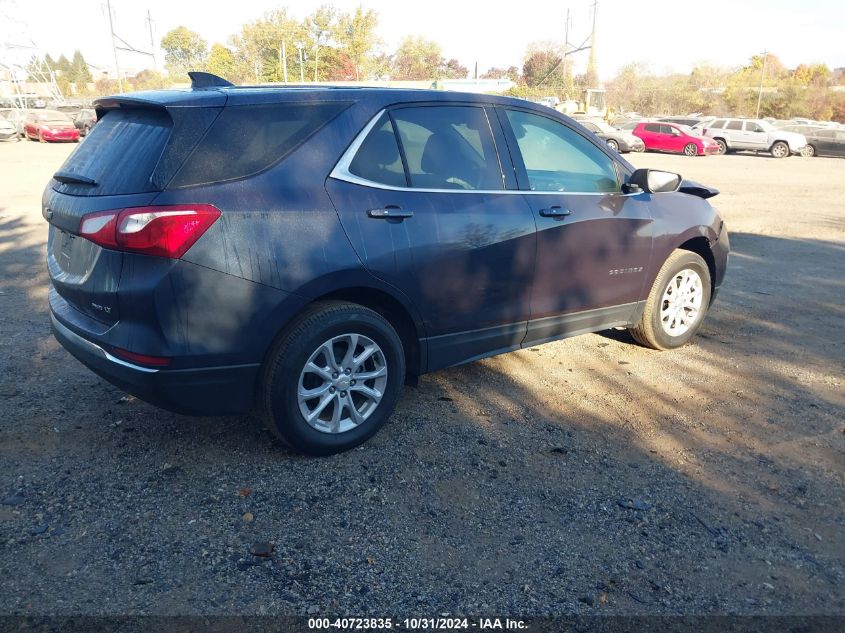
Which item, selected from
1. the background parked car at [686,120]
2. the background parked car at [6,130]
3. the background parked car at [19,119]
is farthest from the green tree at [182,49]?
the background parked car at [686,120]

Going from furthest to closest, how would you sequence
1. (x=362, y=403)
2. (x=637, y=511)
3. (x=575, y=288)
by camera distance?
(x=575, y=288), (x=362, y=403), (x=637, y=511)

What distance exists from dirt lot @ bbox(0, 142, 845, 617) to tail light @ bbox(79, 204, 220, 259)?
3.83 ft

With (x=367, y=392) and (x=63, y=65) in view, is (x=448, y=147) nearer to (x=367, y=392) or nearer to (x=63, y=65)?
(x=367, y=392)

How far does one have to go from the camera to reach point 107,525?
3.19 metres

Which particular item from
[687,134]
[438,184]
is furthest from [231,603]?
[687,134]

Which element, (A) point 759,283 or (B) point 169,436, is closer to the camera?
(B) point 169,436

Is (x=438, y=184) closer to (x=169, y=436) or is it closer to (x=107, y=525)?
(x=169, y=436)

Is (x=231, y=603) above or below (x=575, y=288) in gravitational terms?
below

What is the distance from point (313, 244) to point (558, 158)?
2016 mm

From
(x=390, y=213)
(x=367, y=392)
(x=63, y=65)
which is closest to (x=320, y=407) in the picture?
(x=367, y=392)

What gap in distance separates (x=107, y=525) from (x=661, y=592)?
7.69 ft

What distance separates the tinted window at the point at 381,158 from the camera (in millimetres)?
3781

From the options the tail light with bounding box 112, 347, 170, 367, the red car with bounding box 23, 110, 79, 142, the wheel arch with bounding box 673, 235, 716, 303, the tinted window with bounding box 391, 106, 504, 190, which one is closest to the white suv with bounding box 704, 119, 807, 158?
the red car with bounding box 23, 110, 79, 142

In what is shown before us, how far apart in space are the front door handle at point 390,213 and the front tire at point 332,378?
0.49 meters
